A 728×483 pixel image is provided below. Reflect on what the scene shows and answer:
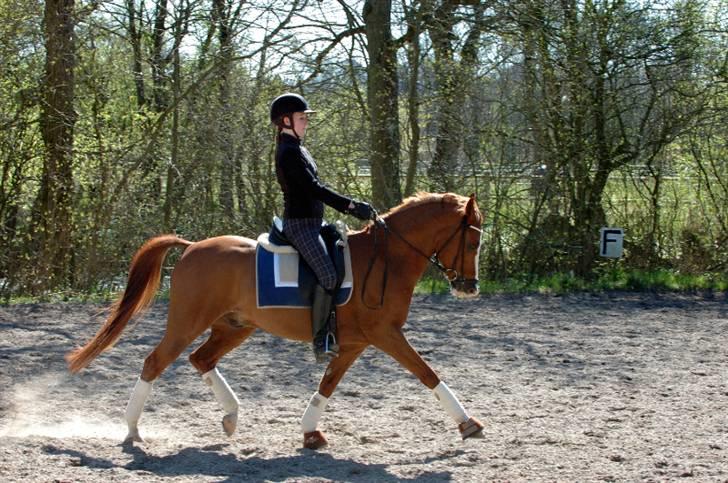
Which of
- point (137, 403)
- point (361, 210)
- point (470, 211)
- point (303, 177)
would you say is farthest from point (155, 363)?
point (470, 211)

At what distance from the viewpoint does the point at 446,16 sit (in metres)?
14.0

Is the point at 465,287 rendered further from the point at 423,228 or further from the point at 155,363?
the point at 155,363

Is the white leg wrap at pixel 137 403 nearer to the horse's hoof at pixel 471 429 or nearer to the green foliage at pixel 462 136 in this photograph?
the horse's hoof at pixel 471 429

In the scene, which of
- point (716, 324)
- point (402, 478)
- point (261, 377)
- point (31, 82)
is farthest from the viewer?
point (31, 82)

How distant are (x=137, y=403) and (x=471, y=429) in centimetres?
225

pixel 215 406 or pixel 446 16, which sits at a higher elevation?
pixel 446 16

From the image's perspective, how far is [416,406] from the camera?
279 inches

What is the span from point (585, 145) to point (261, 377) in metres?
7.52

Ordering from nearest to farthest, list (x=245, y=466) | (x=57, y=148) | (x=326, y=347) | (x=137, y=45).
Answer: (x=245, y=466) < (x=326, y=347) < (x=57, y=148) < (x=137, y=45)

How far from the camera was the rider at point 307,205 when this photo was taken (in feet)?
19.7

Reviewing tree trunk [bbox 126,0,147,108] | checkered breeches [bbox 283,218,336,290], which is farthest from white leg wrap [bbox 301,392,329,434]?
tree trunk [bbox 126,0,147,108]

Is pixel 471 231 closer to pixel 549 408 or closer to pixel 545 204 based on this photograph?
pixel 549 408

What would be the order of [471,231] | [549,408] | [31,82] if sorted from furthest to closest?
[31,82] → [549,408] → [471,231]

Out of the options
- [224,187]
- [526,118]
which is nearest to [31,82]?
[224,187]
